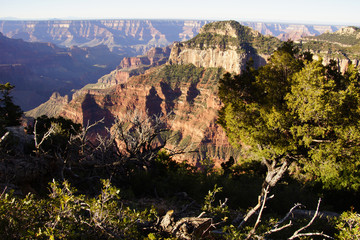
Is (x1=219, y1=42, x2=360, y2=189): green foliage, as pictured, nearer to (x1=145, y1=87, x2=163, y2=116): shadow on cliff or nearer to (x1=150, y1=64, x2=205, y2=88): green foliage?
(x1=145, y1=87, x2=163, y2=116): shadow on cliff

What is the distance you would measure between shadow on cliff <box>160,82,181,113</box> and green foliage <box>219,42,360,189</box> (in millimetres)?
97518

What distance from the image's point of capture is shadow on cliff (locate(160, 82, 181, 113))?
110438 mm

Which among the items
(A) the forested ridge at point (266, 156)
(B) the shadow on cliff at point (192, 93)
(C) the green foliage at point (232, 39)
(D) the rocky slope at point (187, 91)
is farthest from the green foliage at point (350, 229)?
(C) the green foliage at point (232, 39)

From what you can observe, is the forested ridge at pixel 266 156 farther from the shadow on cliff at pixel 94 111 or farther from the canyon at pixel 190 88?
the shadow on cliff at pixel 94 111

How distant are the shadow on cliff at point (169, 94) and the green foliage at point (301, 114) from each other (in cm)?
9752

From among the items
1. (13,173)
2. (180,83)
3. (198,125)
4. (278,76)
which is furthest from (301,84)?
(180,83)

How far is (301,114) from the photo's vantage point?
32.5 ft

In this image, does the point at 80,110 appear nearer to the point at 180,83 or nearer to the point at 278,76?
the point at 180,83

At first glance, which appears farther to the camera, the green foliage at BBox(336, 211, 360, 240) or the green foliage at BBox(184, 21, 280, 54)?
the green foliage at BBox(184, 21, 280, 54)

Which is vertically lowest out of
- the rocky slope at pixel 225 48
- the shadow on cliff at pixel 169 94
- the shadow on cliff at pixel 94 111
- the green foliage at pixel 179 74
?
the shadow on cliff at pixel 94 111

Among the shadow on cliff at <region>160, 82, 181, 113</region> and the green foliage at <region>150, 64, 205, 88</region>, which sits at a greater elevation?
the green foliage at <region>150, 64, 205, 88</region>

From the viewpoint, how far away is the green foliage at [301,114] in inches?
377

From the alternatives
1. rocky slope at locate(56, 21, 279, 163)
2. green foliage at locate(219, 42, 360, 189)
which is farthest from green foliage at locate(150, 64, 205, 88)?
green foliage at locate(219, 42, 360, 189)

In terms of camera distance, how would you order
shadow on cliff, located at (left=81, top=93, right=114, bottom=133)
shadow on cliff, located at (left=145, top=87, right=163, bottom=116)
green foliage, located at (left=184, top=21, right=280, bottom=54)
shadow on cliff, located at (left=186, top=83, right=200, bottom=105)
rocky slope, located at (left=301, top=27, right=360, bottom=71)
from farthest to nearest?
green foliage, located at (left=184, top=21, right=280, bottom=54)
shadow on cliff, located at (left=186, top=83, right=200, bottom=105)
shadow on cliff, located at (left=145, top=87, right=163, bottom=116)
shadow on cliff, located at (left=81, top=93, right=114, bottom=133)
rocky slope, located at (left=301, top=27, right=360, bottom=71)
